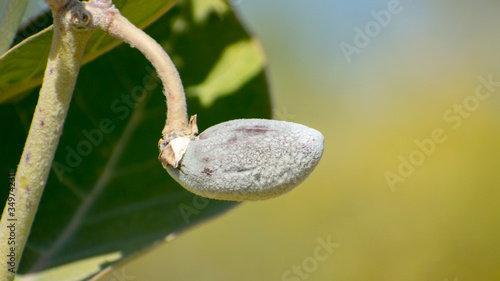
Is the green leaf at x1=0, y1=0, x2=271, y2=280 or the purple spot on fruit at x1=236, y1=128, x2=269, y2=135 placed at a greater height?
the green leaf at x1=0, y1=0, x2=271, y2=280

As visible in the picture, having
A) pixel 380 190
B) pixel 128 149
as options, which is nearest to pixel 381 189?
pixel 380 190

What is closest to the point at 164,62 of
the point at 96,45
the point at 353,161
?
the point at 96,45

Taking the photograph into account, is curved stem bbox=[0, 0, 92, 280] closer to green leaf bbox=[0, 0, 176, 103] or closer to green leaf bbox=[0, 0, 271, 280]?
green leaf bbox=[0, 0, 176, 103]

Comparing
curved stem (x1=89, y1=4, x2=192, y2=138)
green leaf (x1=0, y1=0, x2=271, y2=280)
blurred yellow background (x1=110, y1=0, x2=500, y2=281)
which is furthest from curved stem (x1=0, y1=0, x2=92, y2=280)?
blurred yellow background (x1=110, y1=0, x2=500, y2=281)

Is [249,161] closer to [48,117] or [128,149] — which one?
[48,117]

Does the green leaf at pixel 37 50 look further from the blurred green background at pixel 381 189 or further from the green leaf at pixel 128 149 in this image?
the blurred green background at pixel 381 189

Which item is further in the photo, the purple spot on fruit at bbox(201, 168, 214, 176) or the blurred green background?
the blurred green background

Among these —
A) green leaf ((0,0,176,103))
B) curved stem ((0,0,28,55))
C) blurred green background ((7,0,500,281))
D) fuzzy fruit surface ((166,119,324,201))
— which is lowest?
blurred green background ((7,0,500,281))
